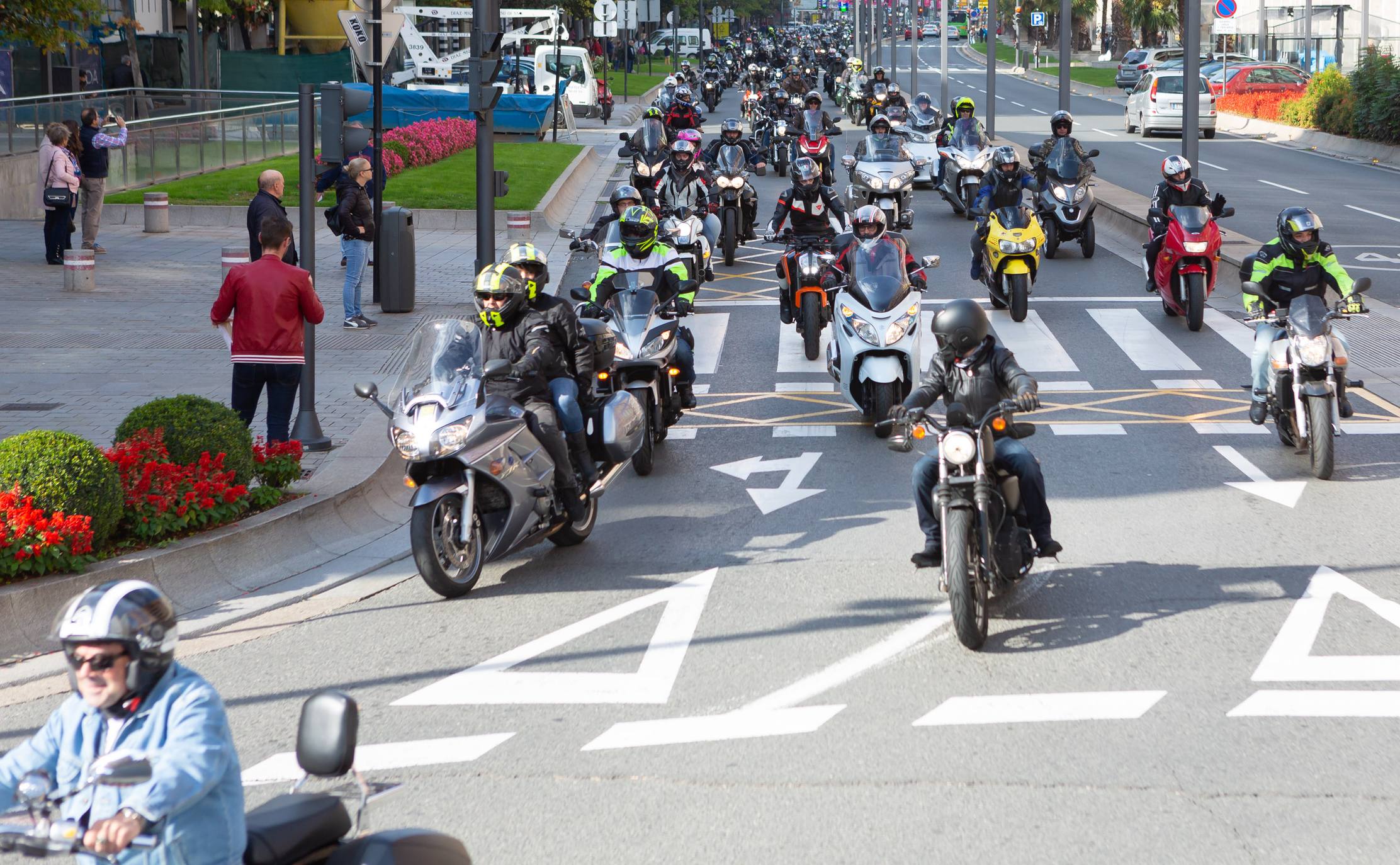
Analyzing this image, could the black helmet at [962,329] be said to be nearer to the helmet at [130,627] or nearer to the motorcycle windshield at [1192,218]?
the helmet at [130,627]

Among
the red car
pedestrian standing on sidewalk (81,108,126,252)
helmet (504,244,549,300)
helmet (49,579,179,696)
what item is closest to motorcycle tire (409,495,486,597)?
helmet (504,244,549,300)

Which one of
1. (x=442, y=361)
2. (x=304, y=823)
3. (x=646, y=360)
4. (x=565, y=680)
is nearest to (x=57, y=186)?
(x=646, y=360)

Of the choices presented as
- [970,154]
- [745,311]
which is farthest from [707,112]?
[745,311]

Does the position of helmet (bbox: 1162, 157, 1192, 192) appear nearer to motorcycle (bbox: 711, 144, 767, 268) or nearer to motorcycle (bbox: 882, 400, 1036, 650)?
motorcycle (bbox: 711, 144, 767, 268)

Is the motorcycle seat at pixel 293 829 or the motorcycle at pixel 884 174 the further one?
the motorcycle at pixel 884 174

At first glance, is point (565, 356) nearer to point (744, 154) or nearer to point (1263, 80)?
point (744, 154)

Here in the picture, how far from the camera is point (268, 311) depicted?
36.8ft

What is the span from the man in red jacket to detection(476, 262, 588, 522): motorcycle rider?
1878 mm

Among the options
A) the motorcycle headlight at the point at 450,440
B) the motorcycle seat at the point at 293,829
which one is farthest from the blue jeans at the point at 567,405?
the motorcycle seat at the point at 293,829

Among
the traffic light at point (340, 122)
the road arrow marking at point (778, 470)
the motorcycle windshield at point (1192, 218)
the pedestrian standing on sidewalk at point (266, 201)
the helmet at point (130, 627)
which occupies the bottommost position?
the road arrow marking at point (778, 470)

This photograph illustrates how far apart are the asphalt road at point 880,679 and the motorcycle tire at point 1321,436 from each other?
174 mm

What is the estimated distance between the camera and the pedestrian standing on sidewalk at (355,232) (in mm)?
17688

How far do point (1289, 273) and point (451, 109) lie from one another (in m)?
34.7

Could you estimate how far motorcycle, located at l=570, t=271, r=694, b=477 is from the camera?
39.3ft
